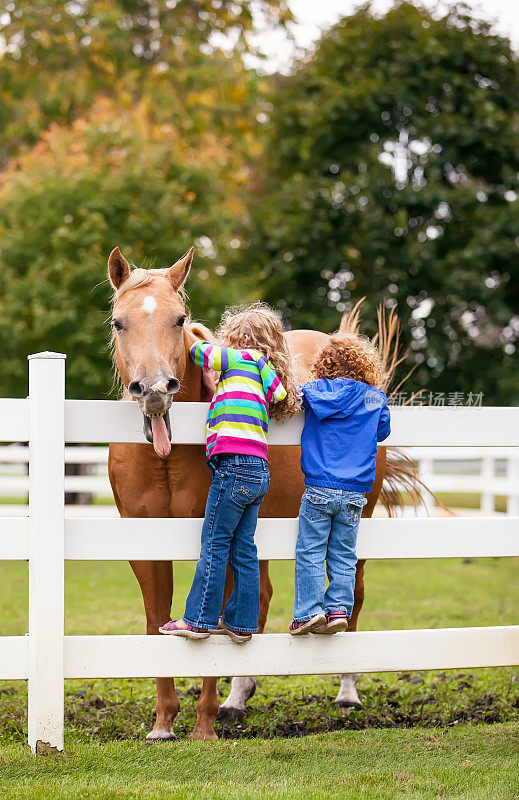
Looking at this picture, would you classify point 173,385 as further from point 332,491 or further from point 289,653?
point 289,653

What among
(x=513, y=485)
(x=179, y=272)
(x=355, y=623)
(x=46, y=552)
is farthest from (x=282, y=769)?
(x=513, y=485)

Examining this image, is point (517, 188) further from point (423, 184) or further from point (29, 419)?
point (29, 419)

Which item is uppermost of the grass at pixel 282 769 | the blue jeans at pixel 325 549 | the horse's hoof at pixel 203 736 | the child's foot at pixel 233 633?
the blue jeans at pixel 325 549

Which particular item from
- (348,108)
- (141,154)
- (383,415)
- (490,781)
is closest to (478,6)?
(348,108)

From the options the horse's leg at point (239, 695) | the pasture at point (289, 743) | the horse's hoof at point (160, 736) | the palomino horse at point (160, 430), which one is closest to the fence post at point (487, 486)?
the pasture at point (289, 743)

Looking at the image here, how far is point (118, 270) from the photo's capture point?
4.46 metres

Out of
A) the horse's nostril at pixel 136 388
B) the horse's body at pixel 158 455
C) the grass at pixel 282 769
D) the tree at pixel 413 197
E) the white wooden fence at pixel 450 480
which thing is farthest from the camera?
the tree at pixel 413 197

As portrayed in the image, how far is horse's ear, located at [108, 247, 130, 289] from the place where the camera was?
4422 millimetres

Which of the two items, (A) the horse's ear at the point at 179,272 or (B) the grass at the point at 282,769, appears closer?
(B) the grass at the point at 282,769

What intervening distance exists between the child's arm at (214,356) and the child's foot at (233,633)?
1.20 m

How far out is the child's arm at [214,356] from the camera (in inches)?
163

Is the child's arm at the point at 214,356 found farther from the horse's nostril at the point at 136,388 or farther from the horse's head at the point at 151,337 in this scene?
the horse's nostril at the point at 136,388

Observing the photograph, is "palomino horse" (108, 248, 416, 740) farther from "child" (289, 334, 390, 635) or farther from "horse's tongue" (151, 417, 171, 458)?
"child" (289, 334, 390, 635)

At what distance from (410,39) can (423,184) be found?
301cm
